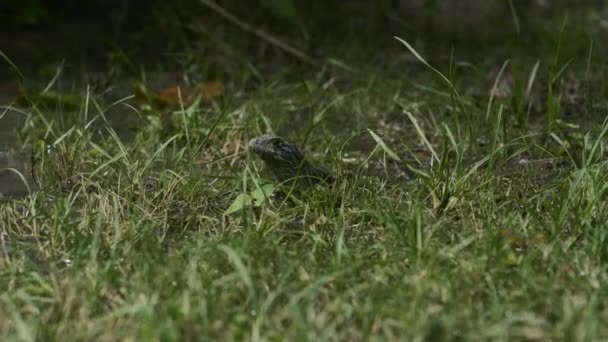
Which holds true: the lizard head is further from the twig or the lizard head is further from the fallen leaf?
the twig

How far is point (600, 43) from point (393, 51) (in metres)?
1.25

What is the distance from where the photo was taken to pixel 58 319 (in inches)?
103

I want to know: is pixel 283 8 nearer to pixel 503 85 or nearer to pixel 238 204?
pixel 503 85

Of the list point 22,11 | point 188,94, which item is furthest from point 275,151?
point 22,11

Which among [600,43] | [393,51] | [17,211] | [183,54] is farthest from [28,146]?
[600,43]

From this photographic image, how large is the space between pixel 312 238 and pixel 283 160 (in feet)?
1.99

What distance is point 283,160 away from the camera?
3660 mm

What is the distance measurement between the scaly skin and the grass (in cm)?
11

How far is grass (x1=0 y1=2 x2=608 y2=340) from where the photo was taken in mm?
2523

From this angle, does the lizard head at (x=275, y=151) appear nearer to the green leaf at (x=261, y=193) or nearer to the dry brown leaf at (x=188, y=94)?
the green leaf at (x=261, y=193)

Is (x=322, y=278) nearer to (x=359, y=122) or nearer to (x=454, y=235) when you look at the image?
(x=454, y=235)

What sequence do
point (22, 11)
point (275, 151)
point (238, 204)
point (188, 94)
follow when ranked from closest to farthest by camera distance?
point (238, 204), point (275, 151), point (188, 94), point (22, 11)

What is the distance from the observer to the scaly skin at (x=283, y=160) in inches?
144

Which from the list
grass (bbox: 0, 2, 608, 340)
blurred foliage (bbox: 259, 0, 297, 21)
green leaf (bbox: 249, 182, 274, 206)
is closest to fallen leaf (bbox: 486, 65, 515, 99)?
grass (bbox: 0, 2, 608, 340)
